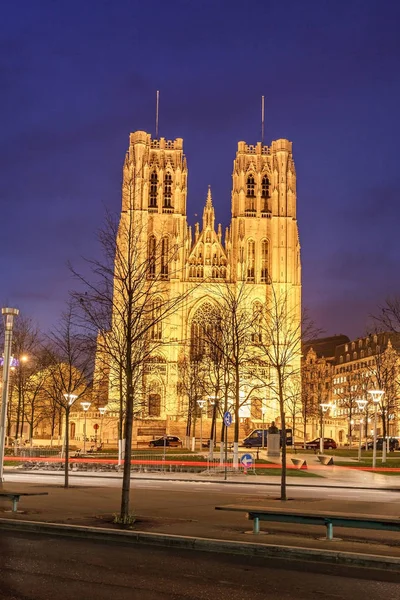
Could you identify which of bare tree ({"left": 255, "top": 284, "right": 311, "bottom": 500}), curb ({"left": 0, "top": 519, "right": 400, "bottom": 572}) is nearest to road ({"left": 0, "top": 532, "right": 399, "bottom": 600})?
curb ({"left": 0, "top": 519, "right": 400, "bottom": 572})

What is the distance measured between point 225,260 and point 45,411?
114 feet

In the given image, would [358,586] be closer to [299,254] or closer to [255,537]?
[255,537]

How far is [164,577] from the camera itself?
32.7 ft

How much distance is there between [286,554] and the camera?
11727mm

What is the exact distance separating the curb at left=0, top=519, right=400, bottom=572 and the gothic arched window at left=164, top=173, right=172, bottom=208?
8877 centimetres

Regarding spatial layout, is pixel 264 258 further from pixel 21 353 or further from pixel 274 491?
pixel 274 491

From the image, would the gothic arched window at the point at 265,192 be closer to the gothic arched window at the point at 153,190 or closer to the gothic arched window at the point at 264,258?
the gothic arched window at the point at 264,258

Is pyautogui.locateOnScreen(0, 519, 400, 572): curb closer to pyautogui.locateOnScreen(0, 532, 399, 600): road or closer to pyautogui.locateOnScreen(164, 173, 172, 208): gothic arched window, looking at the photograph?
pyautogui.locateOnScreen(0, 532, 399, 600): road

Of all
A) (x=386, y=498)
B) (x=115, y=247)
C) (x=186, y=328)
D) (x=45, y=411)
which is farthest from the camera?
(x=186, y=328)

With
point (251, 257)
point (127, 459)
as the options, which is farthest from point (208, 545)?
point (251, 257)

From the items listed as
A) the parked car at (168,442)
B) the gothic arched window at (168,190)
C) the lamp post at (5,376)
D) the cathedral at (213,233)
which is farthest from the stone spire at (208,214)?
the lamp post at (5,376)

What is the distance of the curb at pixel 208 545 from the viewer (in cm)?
1117

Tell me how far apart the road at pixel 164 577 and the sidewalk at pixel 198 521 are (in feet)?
2.43

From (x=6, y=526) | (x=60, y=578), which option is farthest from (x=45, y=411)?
(x=60, y=578)
